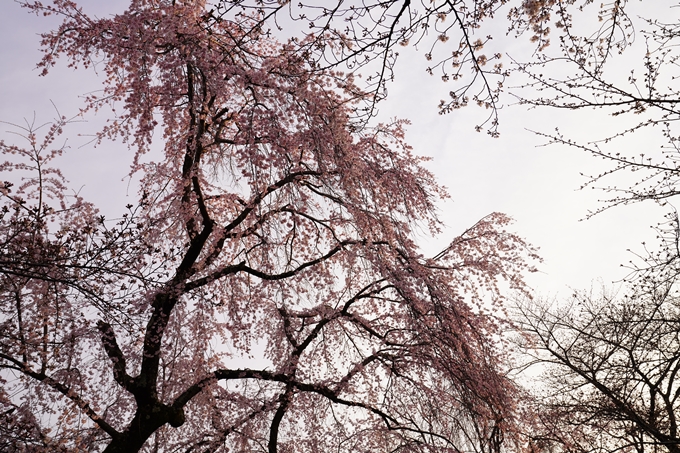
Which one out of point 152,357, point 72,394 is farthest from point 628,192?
point 72,394

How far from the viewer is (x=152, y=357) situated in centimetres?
679

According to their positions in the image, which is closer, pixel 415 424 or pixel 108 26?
pixel 108 26

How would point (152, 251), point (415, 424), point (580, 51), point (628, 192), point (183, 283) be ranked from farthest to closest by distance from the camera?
point (415, 424) → point (183, 283) → point (152, 251) → point (628, 192) → point (580, 51)

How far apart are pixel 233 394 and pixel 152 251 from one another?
4761 mm

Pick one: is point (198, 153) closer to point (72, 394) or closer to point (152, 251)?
point (152, 251)

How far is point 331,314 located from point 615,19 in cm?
575

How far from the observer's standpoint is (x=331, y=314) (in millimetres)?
7996

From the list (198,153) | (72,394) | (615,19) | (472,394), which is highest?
(198,153)

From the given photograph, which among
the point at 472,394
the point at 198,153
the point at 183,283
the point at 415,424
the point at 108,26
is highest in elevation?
the point at 108,26

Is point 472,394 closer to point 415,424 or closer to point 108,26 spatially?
point 415,424

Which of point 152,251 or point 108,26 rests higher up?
point 108,26

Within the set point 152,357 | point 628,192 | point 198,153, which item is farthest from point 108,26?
point 628,192

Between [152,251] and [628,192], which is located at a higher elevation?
[152,251]

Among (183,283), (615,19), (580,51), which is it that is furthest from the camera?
(183,283)
